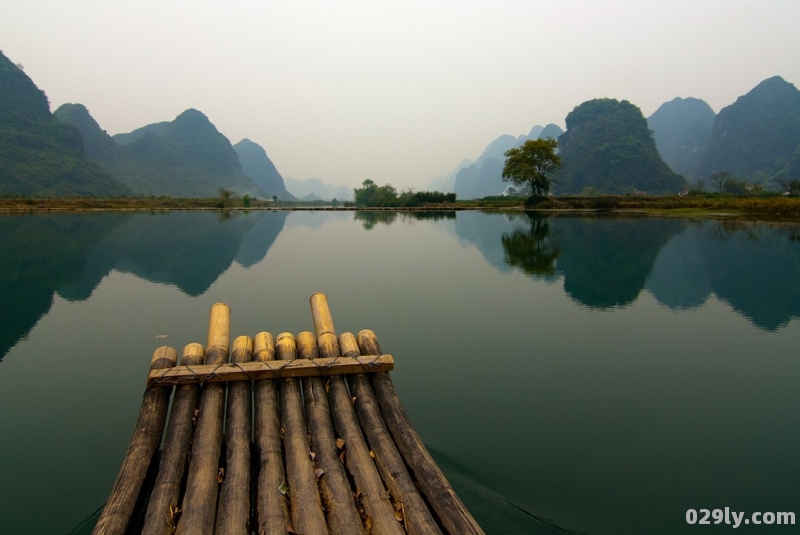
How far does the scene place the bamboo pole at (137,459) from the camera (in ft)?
9.33

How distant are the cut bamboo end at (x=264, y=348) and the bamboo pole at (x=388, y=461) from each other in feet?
2.55

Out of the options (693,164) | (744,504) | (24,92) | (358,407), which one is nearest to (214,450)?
(358,407)

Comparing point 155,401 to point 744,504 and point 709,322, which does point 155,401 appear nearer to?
point 744,504

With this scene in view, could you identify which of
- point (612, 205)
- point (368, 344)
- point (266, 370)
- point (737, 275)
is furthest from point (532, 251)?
point (612, 205)

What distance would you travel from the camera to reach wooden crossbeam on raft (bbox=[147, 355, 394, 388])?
4234 millimetres

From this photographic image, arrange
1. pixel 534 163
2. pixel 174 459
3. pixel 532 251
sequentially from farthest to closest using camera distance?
1. pixel 534 163
2. pixel 532 251
3. pixel 174 459

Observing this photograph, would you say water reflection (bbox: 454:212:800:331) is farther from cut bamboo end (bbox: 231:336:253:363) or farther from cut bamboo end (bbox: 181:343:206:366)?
cut bamboo end (bbox: 181:343:206:366)

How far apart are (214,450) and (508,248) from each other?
2041 centimetres

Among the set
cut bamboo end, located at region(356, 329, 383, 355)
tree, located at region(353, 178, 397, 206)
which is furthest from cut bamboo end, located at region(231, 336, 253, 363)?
tree, located at region(353, 178, 397, 206)

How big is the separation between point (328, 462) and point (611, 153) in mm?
137327

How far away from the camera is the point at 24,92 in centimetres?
11556

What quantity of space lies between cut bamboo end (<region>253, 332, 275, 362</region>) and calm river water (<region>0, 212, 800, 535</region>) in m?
1.93

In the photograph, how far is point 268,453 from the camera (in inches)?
140

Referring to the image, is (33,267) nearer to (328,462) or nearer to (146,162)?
(328,462)
